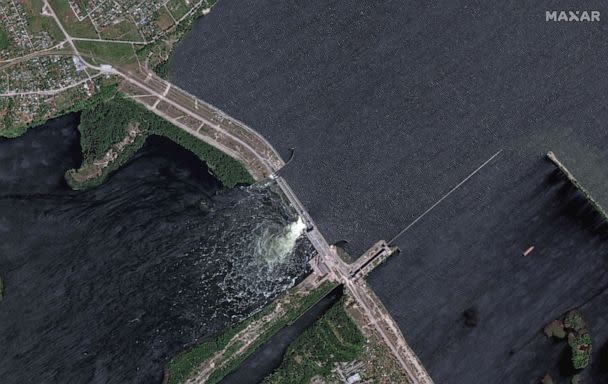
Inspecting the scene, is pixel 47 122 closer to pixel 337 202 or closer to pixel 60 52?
pixel 60 52

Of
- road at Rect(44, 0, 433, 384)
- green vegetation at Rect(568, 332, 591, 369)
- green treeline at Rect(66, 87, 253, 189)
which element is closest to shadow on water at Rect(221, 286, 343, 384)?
road at Rect(44, 0, 433, 384)

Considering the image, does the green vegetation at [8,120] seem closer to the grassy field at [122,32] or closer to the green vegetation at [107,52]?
the green vegetation at [107,52]

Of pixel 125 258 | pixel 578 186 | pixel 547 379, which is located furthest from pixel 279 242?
pixel 578 186

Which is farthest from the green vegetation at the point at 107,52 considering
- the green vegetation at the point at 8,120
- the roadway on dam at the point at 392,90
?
the green vegetation at the point at 8,120

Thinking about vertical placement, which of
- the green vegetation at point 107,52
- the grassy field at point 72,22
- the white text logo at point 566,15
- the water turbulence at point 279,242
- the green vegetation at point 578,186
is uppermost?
the grassy field at point 72,22

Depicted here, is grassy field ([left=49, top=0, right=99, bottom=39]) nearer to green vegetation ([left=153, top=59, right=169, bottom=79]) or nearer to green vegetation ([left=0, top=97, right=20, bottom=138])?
green vegetation ([left=153, top=59, right=169, bottom=79])

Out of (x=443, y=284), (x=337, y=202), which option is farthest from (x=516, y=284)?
(x=337, y=202)
